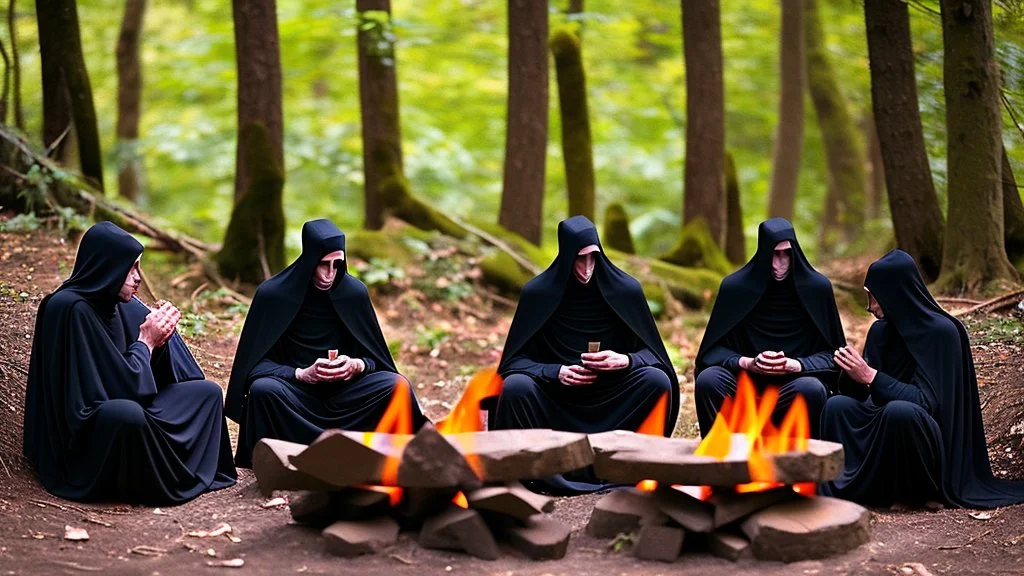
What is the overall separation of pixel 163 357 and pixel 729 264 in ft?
29.0

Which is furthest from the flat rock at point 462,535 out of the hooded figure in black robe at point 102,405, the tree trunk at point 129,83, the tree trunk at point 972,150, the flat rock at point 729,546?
the tree trunk at point 129,83

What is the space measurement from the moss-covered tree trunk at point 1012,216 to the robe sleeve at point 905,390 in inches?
168

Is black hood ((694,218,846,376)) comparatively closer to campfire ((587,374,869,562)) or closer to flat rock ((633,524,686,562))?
campfire ((587,374,869,562))

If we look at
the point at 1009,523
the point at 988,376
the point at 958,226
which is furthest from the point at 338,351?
the point at 958,226

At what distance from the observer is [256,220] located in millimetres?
11531

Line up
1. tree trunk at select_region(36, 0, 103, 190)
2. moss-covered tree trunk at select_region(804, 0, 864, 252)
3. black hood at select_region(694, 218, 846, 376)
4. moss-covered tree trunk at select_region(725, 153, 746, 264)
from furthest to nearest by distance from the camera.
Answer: moss-covered tree trunk at select_region(804, 0, 864, 252)
moss-covered tree trunk at select_region(725, 153, 746, 264)
tree trunk at select_region(36, 0, 103, 190)
black hood at select_region(694, 218, 846, 376)

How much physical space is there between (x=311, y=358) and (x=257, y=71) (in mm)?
5130

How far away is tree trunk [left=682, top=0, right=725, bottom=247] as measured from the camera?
13.9 meters

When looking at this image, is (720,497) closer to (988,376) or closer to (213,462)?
(213,462)

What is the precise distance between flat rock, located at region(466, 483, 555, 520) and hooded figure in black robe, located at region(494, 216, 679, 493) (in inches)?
56.1

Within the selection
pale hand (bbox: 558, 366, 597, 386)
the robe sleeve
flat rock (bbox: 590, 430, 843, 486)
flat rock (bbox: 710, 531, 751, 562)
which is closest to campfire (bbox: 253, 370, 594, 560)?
flat rock (bbox: 590, 430, 843, 486)

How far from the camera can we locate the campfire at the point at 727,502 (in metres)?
5.50

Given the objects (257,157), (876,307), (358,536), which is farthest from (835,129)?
(358,536)

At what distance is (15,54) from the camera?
39.6ft
